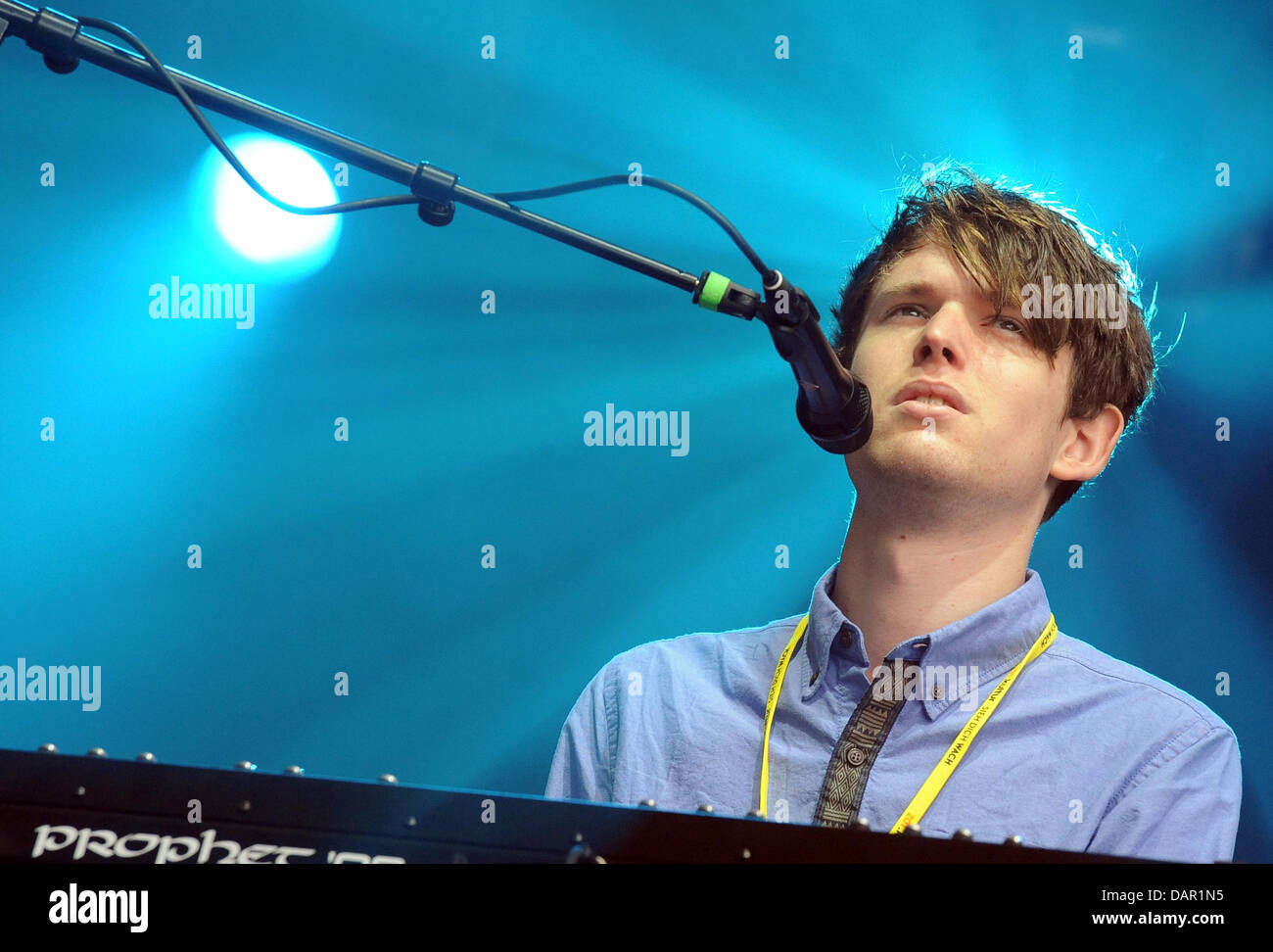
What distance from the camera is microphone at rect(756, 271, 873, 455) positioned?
43.3 inches

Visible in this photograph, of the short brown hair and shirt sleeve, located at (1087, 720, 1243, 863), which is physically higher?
the short brown hair

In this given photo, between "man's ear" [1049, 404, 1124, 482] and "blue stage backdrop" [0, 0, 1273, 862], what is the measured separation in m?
0.26

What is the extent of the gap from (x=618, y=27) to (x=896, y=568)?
1484mm

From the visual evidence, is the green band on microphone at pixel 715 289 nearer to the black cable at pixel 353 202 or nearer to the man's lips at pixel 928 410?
the black cable at pixel 353 202

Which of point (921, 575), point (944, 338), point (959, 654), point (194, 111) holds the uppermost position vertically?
point (194, 111)

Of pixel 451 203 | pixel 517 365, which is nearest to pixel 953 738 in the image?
pixel 451 203

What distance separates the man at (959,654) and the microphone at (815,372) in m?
0.61

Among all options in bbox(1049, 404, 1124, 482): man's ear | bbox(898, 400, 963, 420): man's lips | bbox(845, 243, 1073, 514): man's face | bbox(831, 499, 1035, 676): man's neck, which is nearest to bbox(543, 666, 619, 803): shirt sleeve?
bbox(831, 499, 1035, 676): man's neck

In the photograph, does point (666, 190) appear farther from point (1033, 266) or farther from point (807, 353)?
point (1033, 266)

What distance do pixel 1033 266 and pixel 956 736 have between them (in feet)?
2.79

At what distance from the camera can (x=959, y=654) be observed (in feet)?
5.90

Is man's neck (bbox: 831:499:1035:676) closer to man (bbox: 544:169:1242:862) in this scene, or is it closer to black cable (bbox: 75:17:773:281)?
man (bbox: 544:169:1242:862)

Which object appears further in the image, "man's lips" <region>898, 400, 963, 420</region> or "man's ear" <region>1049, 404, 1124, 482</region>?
"man's ear" <region>1049, 404, 1124, 482</region>
